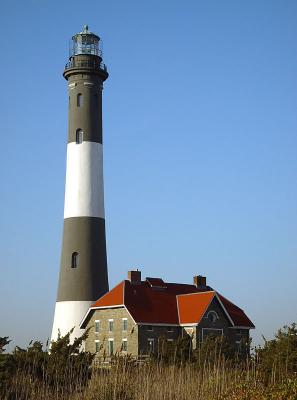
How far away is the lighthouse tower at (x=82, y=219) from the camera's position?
37812 millimetres

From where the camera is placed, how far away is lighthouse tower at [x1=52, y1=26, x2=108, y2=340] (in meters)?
37.8

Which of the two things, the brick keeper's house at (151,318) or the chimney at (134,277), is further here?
the chimney at (134,277)

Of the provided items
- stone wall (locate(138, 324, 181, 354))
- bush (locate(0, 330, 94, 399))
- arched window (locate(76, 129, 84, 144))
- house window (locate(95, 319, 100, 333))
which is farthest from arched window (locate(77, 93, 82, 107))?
bush (locate(0, 330, 94, 399))

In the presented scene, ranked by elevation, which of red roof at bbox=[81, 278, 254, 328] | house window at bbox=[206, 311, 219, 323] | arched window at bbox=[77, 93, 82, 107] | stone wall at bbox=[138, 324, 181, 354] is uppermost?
arched window at bbox=[77, 93, 82, 107]

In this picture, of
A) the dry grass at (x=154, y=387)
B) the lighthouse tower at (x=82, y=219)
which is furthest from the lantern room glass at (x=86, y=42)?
the dry grass at (x=154, y=387)

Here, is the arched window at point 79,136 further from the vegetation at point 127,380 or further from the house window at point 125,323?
the vegetation at point 127,380

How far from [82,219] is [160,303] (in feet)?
23.7

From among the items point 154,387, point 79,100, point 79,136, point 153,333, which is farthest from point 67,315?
point 154,387

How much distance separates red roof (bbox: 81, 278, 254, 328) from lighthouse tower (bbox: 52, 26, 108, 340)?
3.57 ft

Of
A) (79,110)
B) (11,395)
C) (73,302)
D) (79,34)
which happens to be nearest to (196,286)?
(73,302)

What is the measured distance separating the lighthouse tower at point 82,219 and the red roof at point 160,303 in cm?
109

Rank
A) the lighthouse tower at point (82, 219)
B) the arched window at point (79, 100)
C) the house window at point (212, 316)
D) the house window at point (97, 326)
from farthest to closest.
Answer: the house window at point (97, 326) → the house window at point (212, 316) → the arched window at point (79, 100) → the lighthouse tower at point (82, 219)

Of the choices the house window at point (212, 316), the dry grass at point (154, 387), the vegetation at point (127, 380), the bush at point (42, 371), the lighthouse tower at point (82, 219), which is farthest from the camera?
the house window at point (212, 316)

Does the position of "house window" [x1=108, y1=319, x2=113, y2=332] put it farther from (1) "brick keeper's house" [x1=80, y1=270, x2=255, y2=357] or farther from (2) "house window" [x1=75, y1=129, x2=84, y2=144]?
(2) "house window" [x1=75, y1=129, x2=84, y2=144]
